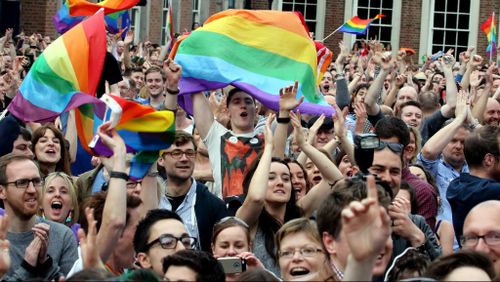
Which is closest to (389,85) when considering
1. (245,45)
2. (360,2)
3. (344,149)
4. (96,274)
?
(245,45)

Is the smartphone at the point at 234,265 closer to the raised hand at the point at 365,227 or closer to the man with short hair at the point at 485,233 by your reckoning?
the man with short hair at the point at 485,233

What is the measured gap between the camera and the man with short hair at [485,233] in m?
6.58

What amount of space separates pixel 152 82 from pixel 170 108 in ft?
10.8

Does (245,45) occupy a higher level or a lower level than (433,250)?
higher

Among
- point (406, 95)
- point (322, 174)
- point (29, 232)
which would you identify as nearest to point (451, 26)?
point (406, 95)

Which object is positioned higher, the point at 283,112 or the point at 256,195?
the point at 283,112

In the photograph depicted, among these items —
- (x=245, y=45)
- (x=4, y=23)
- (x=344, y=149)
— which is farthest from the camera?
(x=4, y=23)

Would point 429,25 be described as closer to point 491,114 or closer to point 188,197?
point 491,114

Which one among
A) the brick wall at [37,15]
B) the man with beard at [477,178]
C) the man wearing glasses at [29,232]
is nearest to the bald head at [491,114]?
the man with beard at [477,178]

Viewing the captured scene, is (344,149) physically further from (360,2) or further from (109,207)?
(360,2)

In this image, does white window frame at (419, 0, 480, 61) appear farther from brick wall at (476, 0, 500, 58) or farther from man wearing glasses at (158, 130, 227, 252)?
man wearing glasses at (158, 130, 227, 252)

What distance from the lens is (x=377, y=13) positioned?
113 feet

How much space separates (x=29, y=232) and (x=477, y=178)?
266 centimetres

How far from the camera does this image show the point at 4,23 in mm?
27484
